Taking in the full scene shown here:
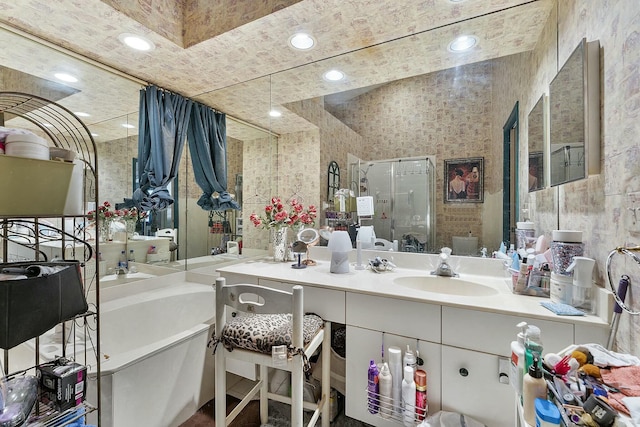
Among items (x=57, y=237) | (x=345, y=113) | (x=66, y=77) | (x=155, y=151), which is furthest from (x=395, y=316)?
(x=66, y=77)

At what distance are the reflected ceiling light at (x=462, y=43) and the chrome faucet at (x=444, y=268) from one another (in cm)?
126

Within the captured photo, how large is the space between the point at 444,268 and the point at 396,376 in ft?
2.32

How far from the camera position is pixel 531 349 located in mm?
741

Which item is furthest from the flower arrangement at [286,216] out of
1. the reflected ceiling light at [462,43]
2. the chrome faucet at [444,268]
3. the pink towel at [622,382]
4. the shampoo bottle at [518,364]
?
the pink towel at [622,382]

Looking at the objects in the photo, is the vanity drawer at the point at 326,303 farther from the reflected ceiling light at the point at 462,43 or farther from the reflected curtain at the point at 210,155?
the reflected ceiling light at the point at 462,43

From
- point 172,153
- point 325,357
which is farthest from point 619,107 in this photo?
point 172,153

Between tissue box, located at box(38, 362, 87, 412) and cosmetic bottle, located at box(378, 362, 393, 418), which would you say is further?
cosmetic bottle, located at box(378, 362, 393, 418)

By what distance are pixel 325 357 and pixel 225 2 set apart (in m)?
2.09

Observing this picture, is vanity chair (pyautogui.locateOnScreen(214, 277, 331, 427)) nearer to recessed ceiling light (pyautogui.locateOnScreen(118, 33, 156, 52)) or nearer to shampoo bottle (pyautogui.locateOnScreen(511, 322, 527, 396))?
shampoo bottle (pyautogui.locateOnScreen(511, 322, 527, 396))

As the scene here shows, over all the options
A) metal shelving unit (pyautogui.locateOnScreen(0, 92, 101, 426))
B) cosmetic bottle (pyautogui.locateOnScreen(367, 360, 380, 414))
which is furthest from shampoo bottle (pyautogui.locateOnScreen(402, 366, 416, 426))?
metal shelving unit (pyautogui.locateOnScreen(0, 92, 101, 426))

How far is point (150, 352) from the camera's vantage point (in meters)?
1.38

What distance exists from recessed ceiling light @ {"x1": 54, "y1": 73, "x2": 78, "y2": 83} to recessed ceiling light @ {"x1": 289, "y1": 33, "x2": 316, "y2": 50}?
4.83 feet

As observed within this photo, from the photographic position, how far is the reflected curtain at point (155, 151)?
207 centimetres

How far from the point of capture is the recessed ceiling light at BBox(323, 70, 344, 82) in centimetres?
202
